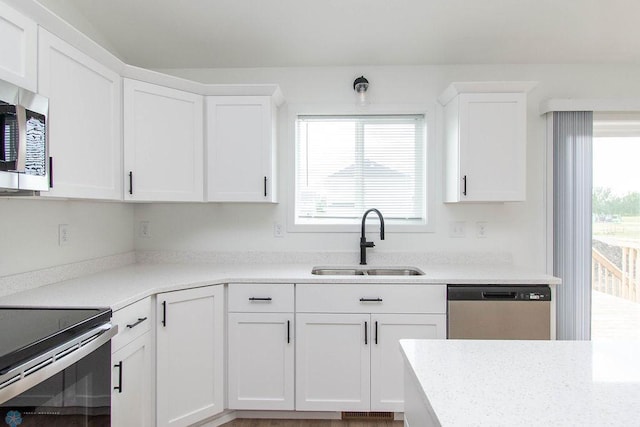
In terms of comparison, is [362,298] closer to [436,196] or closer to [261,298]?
[261,298]

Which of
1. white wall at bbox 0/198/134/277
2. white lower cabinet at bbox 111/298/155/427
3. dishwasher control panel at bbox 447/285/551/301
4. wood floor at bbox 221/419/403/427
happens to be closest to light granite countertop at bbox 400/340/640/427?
dishwasher control panel at bbox 447/285/551/301

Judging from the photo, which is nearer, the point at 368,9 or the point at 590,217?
the point at 368,9

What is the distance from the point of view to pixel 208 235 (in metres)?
2.74

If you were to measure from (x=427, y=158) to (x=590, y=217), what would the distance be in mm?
1245

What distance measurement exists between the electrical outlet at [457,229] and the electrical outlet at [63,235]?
2563 millimetres

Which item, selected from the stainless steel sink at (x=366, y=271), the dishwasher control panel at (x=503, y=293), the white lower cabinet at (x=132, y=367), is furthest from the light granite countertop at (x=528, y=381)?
the stainless steel sink at (x=366, y=271)

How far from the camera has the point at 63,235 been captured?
2.01m

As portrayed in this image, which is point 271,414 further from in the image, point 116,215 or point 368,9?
point 368,9

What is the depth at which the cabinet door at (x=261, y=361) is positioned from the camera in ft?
6.93

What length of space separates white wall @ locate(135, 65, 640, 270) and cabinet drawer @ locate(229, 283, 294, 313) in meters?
0.64

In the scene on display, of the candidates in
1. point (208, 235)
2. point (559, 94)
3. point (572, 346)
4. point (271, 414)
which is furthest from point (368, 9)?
point (271, 414)

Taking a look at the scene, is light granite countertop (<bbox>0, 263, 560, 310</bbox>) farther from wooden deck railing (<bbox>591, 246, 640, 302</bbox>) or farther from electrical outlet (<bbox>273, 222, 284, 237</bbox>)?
wooden deck railing (<bbox>591, 246, 640, 302</bbox>)

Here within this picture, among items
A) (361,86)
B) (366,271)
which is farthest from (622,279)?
(361,86)

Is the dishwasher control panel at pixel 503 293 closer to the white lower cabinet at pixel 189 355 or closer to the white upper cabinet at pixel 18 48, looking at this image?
the white lower cabinet at pixel 189 355
